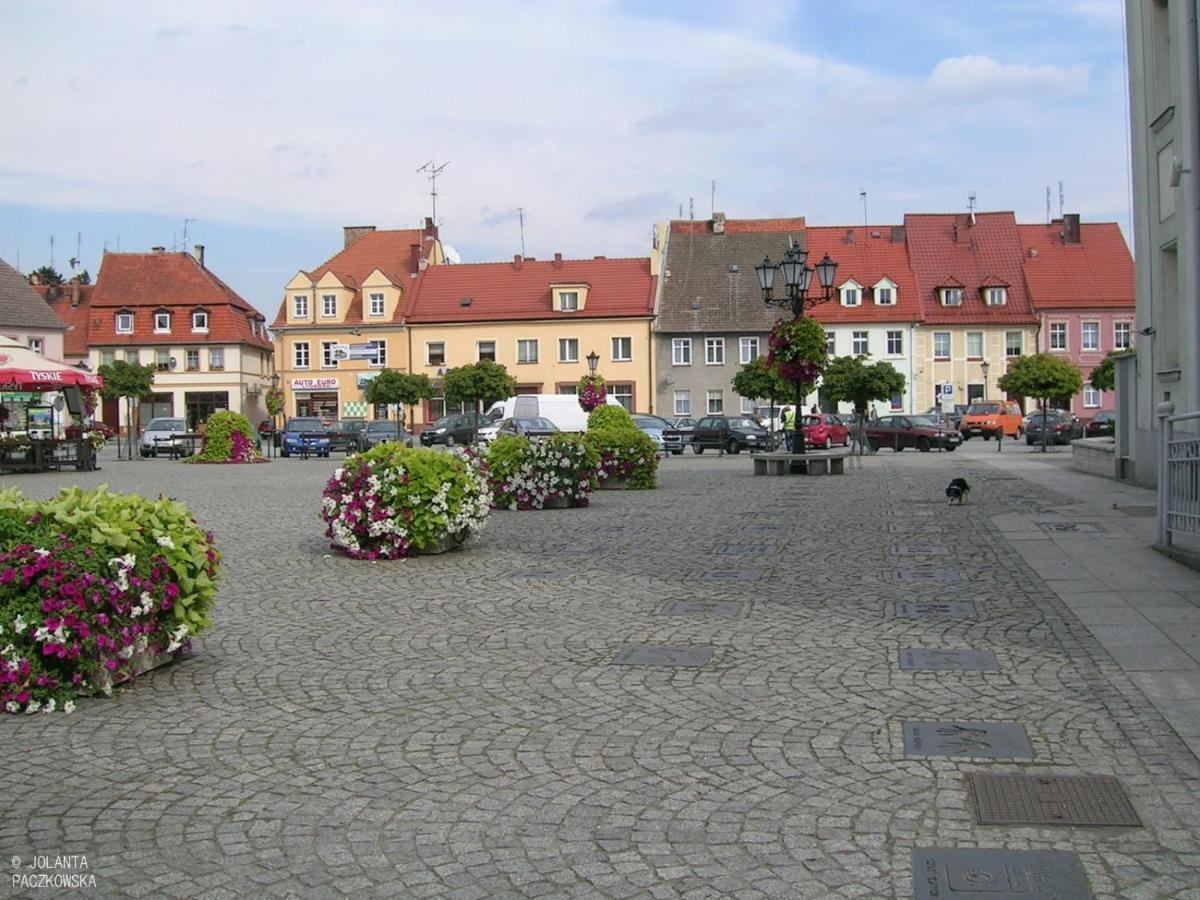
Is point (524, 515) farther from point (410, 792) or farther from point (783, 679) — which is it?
point (410, 792)

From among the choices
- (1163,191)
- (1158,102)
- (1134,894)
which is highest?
(1158,102)

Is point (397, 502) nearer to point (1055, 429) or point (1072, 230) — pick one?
point (1055, 429)

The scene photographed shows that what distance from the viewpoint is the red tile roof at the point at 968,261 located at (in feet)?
221

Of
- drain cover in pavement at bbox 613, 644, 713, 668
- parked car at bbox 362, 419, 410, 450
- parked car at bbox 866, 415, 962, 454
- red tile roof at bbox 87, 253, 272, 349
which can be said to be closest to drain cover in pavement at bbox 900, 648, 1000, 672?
drain cover in pavement at bbox 613, 644, 713, 668

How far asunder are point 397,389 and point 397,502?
48800 mm

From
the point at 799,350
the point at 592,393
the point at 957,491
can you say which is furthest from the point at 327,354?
the point at 957,491

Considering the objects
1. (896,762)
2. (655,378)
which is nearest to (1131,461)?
(896,762)

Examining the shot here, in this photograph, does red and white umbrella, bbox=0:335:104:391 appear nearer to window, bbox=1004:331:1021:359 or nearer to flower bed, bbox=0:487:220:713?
flower bed, bbox=0:487:220:713

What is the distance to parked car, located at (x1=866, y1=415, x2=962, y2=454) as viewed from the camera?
4391 cm

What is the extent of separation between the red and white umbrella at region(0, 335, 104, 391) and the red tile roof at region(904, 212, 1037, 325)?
4899cm

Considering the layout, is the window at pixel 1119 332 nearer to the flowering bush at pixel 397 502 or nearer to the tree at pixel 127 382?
the tree at pixel 127 382

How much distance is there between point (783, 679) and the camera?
22.0 ft

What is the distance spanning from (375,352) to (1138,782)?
65351mm

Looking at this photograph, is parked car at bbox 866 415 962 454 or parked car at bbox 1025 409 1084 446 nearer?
parked car at bbox 866 415 962 454
